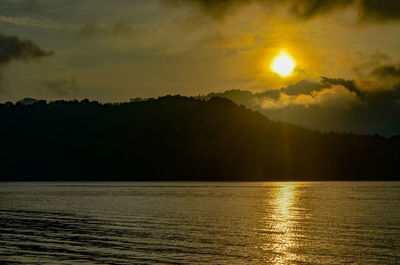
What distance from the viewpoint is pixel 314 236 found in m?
71.6

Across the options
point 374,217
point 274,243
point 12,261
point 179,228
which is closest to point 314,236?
point 274,243

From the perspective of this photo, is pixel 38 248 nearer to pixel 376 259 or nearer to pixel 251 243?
pixel 251 243

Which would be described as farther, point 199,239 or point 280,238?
point 280,238

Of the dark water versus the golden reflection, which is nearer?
the dark water

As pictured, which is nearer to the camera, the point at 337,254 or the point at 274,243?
the point at 337,254

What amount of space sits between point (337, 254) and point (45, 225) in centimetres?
4969

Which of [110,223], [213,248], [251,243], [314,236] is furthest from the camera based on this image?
[110,223]

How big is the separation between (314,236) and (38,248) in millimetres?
36920

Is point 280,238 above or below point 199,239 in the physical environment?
below

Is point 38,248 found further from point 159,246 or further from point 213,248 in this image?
point 213,248

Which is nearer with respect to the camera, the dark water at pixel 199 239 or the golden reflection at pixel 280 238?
the dark water at pixel 199 239

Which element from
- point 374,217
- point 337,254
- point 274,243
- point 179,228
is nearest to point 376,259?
point 337,254

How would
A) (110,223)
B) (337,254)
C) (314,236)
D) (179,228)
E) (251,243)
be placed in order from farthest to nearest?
(110,223) → (179,228) → (314,236) → (251,243) → (337,254)

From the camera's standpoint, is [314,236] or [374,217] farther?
[374,217]
